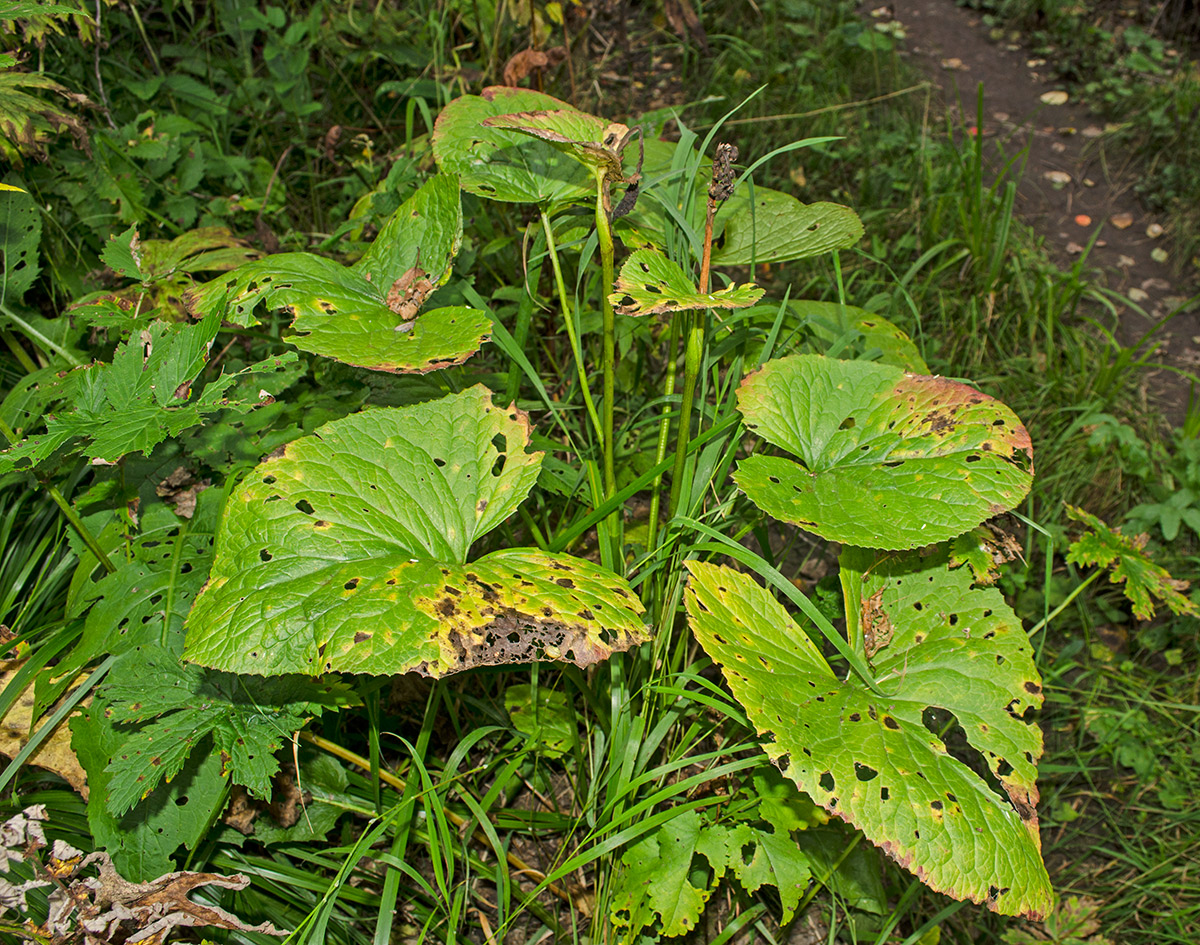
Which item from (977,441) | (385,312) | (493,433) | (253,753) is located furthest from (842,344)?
(253,753)

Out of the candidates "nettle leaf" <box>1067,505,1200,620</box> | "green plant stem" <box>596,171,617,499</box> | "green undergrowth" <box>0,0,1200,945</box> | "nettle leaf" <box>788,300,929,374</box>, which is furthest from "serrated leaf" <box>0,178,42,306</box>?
"nettle leaf" <box>1067,505,1200,620</box>

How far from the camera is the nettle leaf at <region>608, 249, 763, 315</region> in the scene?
1166mm

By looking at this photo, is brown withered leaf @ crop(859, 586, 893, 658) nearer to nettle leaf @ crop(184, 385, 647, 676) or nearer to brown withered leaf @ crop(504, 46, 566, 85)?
nettle leaf @ crop(184, 385, 647, 676)

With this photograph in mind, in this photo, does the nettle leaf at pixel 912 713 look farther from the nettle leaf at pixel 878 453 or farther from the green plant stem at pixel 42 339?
the green plant stem at pixel 42 339

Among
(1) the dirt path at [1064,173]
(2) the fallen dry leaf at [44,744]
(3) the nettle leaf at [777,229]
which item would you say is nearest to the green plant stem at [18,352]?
(2) the fallen dry leaf at [44,744]

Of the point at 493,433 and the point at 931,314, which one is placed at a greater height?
the point at 493,433

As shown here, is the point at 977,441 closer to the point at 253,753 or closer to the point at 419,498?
the point at 419,498

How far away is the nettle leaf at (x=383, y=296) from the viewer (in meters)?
1.32

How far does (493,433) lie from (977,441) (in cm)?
84

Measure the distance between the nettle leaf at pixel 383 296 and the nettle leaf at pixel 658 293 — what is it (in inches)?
10.6

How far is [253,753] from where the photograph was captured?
128cm

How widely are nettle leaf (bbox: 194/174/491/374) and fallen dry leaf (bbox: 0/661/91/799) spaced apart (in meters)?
0.80

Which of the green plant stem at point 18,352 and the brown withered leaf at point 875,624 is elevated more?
the green plant stem at point 18,352

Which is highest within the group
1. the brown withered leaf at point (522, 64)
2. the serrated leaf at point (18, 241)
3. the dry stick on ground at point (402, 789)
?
the brown withered leaf at point (522, 64)
